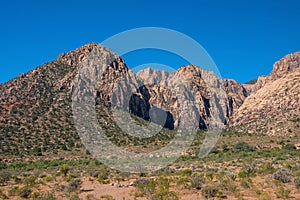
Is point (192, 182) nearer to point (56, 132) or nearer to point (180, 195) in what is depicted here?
point (180, 195)

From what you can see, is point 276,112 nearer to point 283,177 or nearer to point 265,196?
point 283,177

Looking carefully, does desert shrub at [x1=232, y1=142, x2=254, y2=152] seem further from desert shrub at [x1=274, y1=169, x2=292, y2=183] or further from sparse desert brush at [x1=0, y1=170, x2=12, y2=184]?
sparse desert brush at [x1=0, y1=170, x2=12, y2=184]

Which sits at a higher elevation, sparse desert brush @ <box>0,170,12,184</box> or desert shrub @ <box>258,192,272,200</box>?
sparse desert brush @ <box>0,170,12,184</box>

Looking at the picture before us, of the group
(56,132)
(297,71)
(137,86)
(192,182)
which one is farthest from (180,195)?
(137,86)

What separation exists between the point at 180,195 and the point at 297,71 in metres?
112

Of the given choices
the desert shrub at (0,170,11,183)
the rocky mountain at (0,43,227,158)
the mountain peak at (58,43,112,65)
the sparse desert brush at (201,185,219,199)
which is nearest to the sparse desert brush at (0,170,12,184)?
the desert shrub at (0,170,11,183)

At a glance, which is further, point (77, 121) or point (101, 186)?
point (77, 121)

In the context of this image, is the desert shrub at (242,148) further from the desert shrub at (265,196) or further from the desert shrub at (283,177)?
the desert shrub at (265,196)

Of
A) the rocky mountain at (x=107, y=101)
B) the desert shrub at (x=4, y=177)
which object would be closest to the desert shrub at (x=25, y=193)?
the desert shrub at (x=4, y=177)

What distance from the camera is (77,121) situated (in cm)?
7688

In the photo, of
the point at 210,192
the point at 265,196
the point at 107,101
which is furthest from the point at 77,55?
the point at 265,196

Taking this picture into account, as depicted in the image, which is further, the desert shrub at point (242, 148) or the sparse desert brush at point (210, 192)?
the desert shrub at point (242, 148)

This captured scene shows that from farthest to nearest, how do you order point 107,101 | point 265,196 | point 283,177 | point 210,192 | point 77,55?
point 77,55
point 107,101
point 283,177
point 210,192
point 265,196

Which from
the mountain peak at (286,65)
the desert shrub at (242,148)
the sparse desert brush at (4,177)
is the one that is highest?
the mountain peak at (286,65)
